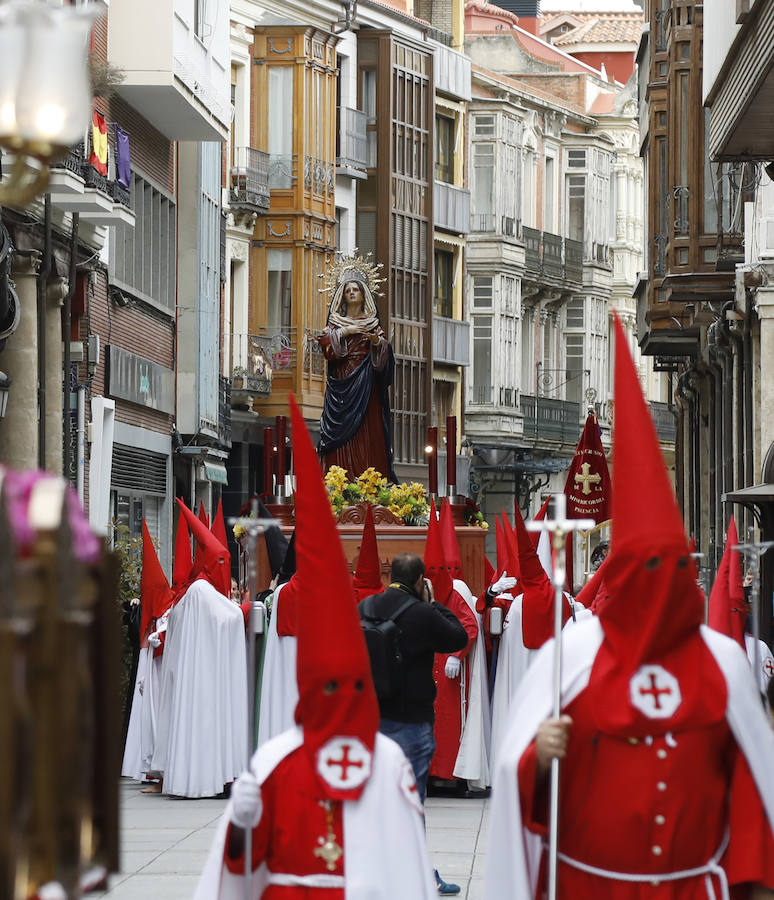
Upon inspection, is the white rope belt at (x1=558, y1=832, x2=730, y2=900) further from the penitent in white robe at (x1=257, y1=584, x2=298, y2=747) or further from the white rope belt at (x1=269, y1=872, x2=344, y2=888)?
the penitent in white robe at (x1=257, y1=584, x2=298, y2=747)

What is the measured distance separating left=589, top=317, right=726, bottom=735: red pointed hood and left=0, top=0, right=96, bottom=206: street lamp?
71.0 inches

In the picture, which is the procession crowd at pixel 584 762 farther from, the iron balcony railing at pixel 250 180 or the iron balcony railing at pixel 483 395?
the iron balcony railing at pixel 483 395

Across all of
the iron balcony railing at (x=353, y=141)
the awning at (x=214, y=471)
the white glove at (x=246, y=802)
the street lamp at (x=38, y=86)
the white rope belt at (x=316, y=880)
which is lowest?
the white rope belt at (x=316, y=880)

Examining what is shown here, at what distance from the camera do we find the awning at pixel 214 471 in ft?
119

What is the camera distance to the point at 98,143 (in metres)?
24.8

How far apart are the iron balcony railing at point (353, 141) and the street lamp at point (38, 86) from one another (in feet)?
140

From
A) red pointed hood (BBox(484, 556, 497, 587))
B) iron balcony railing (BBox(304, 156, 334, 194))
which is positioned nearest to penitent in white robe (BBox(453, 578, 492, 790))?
red pointed hood (BBox(484, 556, 497, 587))

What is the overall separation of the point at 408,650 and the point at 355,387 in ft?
31.0

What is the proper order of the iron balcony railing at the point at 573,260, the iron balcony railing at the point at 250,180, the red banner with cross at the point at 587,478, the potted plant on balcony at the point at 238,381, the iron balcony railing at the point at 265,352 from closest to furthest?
the red banner with cross at the point at 587,478 < the potted plant on balcony at the point at 238,381 < the iron balcony railing at the point at 250,180 < the iron balcony railing at the point at 265,352 < the iron balcony railing at the point at 573,260

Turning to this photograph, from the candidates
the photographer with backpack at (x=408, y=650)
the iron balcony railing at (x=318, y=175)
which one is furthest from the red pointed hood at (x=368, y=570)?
the iron balcony railing at (x=318, y=175)

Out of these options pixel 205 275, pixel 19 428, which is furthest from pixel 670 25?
pixel 19 428

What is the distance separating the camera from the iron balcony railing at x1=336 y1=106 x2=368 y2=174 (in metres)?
49.3

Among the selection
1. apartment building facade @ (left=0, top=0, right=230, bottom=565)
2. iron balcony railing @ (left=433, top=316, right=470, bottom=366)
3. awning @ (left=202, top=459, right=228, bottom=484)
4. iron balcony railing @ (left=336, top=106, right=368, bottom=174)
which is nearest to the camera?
apartment building facade @ (left=0, top=0, right=230, bottom=565)

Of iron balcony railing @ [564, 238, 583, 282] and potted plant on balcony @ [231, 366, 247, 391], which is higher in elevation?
iron balcony railing @ [564, 238, 583, 282]
